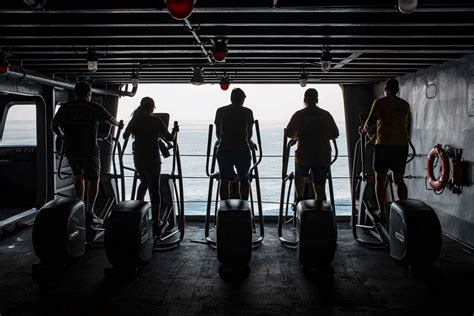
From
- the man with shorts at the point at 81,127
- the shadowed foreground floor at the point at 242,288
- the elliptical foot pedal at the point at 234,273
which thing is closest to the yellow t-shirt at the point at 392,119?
the shadowed foreground floor at the point at 242,288

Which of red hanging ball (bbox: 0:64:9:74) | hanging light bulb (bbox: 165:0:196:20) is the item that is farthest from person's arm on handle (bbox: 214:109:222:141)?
red hanging ball (bbox: 0:64:9:74)

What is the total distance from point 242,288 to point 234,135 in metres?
1.74

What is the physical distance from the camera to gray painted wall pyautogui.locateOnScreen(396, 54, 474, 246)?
17.4ft

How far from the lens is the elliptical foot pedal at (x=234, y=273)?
4.06m

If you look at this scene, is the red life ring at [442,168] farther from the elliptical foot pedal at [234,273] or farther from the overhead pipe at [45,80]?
the overhead pipe at [45,80]

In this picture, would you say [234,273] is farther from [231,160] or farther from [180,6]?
[180,6]

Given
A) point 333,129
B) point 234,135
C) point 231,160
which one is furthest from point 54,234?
point 333,129

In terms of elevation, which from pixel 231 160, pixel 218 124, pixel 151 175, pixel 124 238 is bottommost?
pixel 124 238

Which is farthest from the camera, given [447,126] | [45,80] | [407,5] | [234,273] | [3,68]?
[45,80]

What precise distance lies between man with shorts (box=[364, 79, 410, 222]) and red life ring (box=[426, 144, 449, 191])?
0.85 meters

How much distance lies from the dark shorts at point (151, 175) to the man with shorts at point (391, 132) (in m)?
2.37

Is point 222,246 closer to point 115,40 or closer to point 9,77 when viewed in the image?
point 115,40

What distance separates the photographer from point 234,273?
417 cm

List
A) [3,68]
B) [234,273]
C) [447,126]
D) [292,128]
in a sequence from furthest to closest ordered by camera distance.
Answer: [447,126], [3,68], [292,128], [234,273]
